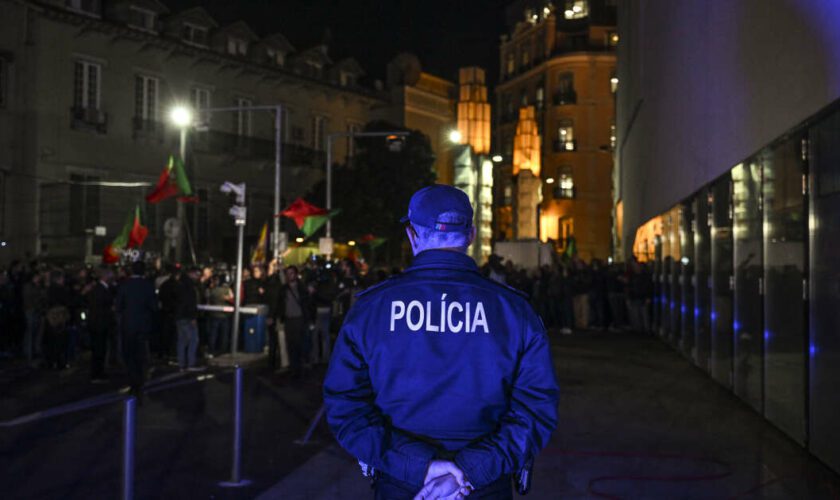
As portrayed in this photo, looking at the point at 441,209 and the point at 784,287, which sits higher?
the point at 441,209

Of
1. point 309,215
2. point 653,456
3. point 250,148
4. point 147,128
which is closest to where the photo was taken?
point 653,456

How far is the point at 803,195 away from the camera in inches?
373

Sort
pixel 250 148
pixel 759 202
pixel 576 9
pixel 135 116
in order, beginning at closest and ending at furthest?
pixel 759 202, pixel 135 116, pixel 250 148, pixel 576 9

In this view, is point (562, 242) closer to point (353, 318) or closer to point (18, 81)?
point (18, 81)

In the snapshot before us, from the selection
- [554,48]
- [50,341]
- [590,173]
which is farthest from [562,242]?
[50,341]

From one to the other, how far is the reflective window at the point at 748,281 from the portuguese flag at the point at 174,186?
A: 51.6 feet

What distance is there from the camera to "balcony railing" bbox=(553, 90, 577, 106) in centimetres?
6575

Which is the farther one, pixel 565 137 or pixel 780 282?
pixel 565 137

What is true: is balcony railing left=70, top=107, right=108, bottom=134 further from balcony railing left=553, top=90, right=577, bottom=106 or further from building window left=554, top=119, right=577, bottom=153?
building window left=554, top=119, right=577, bottom=153

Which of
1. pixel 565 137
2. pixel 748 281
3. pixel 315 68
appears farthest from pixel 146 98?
pixel 565 137

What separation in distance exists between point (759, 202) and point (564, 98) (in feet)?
183

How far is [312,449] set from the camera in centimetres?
988

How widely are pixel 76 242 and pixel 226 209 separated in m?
9.70

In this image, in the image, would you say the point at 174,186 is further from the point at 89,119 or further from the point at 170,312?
the point at 89,119
